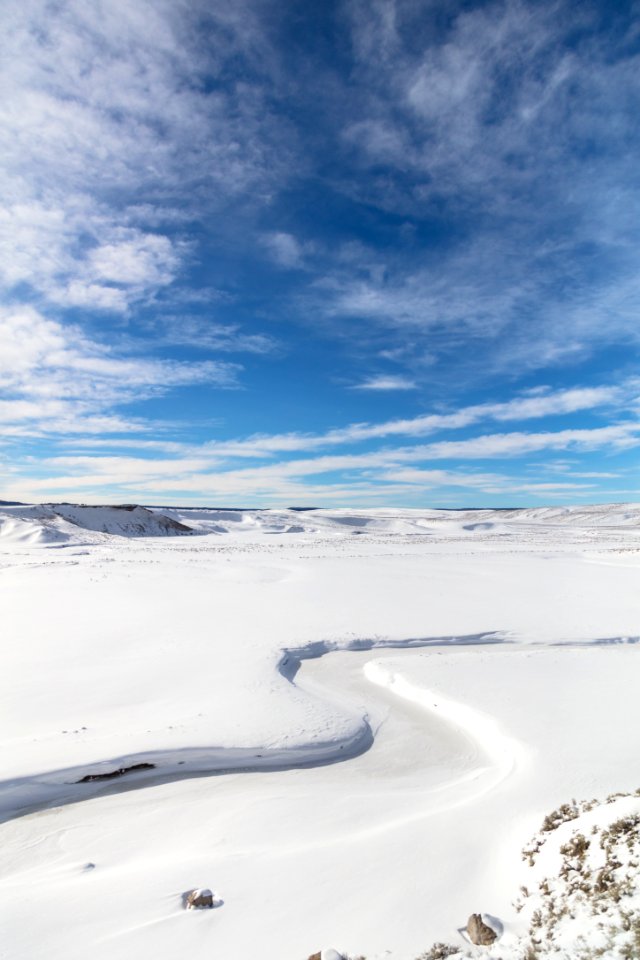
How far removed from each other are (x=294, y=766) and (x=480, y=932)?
9.70ft

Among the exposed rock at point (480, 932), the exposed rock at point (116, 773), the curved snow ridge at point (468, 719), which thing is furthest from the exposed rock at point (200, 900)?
the curved snow ridge at point (468, 719)

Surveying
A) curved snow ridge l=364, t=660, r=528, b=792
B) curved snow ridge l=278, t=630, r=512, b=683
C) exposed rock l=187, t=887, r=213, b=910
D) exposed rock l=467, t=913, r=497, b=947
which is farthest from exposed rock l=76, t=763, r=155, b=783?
curved snow ridge l=278, t=630, r=512, b=683

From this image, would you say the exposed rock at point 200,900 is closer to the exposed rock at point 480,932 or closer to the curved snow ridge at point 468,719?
the exposed rock at point 480,932

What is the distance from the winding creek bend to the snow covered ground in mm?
23

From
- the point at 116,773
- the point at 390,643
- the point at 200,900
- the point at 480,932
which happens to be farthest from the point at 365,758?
the point at 390,643

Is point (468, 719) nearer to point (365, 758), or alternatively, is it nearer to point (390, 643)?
point (365, 758)

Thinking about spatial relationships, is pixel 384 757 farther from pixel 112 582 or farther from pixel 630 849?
pixel 112 582

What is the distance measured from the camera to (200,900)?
10.4ft

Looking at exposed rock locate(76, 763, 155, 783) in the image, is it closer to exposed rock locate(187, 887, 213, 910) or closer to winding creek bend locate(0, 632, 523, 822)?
winding creek bend locate(0, 632, 523, 822)

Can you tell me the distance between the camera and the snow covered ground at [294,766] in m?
3.07

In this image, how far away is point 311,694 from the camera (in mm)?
7250

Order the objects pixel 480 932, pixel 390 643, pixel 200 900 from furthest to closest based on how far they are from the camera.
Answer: pixel 390 643, pixel 200 900, pixel 480 932

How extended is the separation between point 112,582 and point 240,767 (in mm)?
12843

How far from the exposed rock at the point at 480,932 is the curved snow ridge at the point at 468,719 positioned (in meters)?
1.90
